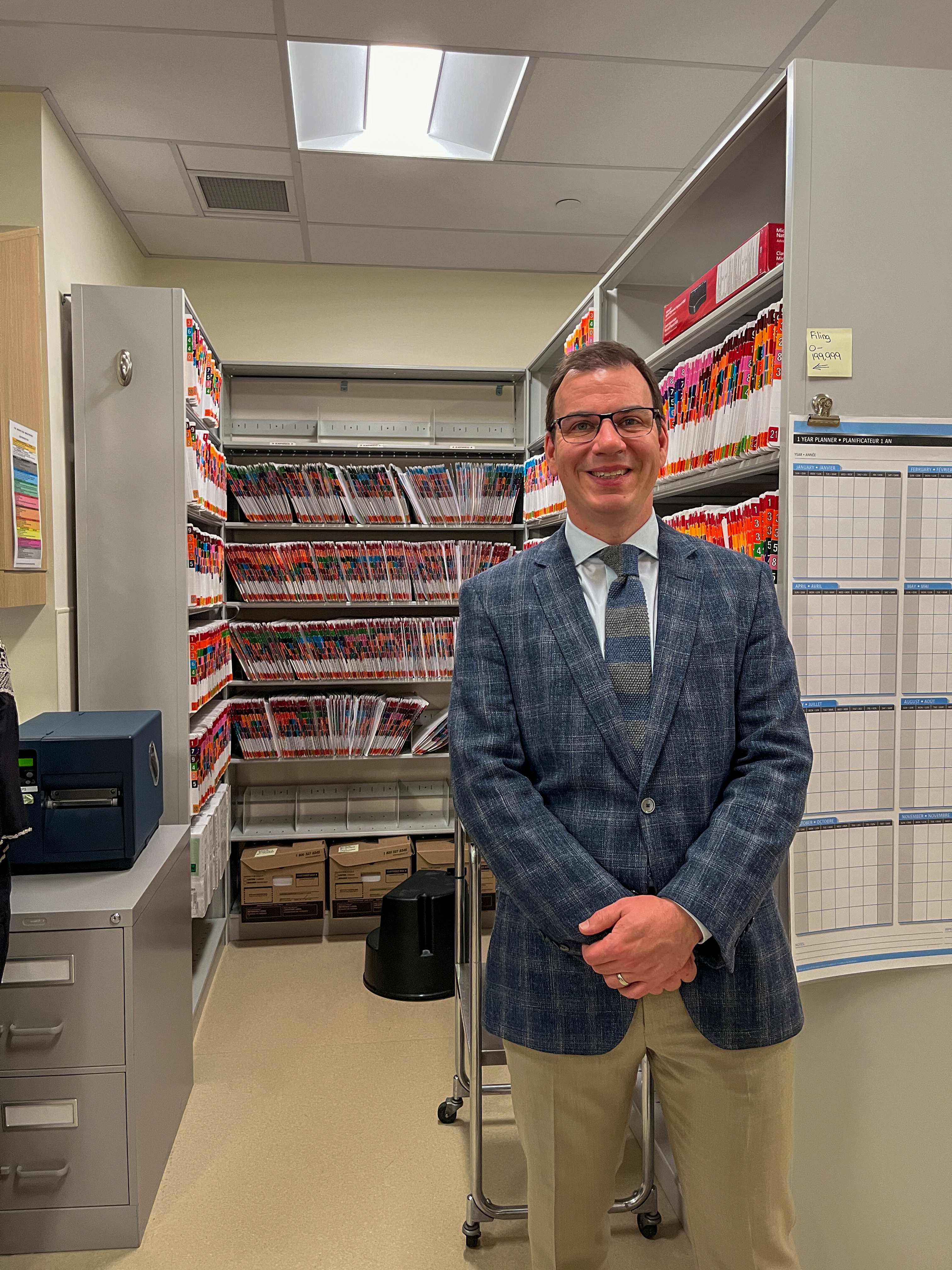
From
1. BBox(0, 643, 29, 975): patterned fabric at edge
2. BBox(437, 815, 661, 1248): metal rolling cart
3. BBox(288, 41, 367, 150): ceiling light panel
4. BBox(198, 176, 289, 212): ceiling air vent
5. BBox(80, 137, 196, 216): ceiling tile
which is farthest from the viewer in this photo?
BBox(198, 176, 289, 212): ceiling air vent

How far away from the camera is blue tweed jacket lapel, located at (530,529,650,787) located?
128 centimetres

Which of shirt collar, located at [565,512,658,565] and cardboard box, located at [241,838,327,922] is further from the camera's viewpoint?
cardboard box, located at [241,838,327,922]

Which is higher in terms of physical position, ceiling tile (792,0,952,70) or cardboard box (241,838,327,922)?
ceiling tile (792,0,952,70)

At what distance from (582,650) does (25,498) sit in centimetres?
180

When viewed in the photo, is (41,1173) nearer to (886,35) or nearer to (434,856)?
(434,856)

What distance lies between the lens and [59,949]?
199cm

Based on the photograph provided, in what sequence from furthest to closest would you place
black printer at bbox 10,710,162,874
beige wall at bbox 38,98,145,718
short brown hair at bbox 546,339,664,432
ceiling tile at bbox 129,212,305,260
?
1. ceiling tile at bbox 129,212,305,260
2. beige wall at bbox 38,98,145,718
3. black printer at bbox 10,710,162,874
4. short brown hair at bbox 546,339,664,432

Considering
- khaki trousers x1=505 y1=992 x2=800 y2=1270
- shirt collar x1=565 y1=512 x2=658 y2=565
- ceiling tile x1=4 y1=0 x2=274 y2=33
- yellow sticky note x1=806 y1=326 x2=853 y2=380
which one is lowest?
khaki trousers x1=505 y1=992 x2=800 y2=1270

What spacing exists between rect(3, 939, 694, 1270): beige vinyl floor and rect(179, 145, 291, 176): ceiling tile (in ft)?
9.90

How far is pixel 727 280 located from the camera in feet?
6.56

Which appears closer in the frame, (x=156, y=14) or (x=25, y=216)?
(x=156, y=14)

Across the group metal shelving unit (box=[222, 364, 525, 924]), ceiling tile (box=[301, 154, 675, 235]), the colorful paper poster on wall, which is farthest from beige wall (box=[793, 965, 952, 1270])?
ceiling tile (box=[301, 154, 675, 235])

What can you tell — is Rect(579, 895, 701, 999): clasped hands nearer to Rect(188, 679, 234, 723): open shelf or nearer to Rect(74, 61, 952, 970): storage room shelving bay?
Rect(74, 61, 952, 970): storage room shelving bay

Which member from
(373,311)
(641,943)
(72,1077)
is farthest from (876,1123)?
(373,311)
